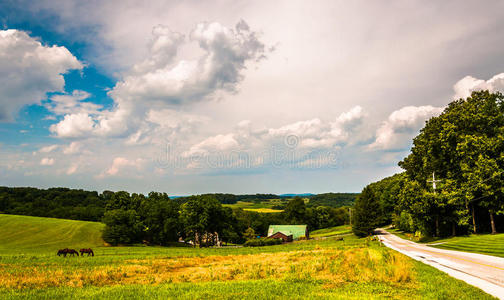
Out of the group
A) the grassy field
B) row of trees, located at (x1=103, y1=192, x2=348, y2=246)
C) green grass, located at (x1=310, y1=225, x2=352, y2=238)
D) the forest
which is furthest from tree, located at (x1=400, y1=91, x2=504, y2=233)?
green grass, located at (x1=310, y1=225, x2=352, y2=238)

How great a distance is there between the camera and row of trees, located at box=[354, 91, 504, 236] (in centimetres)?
3250

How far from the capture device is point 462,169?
34781 mm

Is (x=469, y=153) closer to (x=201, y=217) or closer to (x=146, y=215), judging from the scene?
(x=201, y=217)

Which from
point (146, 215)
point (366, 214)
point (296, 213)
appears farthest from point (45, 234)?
point (296, 213)

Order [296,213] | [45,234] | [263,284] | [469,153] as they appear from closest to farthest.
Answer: [263,284] < [469,153] < [45,234] < [296,213]

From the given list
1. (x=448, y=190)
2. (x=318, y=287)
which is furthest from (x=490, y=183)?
(x=318, y=287)

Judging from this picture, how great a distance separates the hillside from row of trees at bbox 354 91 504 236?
6609 centimetres

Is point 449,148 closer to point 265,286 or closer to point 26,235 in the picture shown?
point 265,286

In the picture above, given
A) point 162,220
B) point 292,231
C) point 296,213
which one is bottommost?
point 292,231

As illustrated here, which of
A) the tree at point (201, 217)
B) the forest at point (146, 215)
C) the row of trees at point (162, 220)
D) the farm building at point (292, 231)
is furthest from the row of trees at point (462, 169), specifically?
the farm building at point (292, 231)

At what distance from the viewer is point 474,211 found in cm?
3947

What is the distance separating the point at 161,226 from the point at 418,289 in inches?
2790

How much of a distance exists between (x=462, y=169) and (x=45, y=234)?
273 feet

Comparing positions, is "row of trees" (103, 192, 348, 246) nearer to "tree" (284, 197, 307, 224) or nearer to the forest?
the forest
